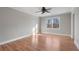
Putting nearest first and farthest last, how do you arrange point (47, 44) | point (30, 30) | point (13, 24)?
1. point (47, 44)
2. point (30, 30)
3. point (13, 24)

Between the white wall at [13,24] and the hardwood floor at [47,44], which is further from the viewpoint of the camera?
the white wall at [13,24]

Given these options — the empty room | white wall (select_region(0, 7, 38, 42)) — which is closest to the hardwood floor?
the empty room

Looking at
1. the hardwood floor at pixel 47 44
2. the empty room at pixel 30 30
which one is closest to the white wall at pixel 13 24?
the empty room at pixel 30 30

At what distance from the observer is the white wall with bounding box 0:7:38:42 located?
102 inches

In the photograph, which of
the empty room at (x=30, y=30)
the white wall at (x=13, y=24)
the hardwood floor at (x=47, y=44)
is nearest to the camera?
the hardwood floor at (x=47, y=44)

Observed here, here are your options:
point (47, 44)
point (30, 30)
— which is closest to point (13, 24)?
point (30, 30)

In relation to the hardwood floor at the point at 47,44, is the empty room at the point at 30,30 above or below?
above

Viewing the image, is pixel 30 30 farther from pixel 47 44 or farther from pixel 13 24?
pixel 47 44

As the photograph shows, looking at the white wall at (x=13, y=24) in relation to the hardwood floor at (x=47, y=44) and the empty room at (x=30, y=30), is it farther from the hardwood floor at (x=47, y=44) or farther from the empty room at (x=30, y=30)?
the hardwood floor at (x=47, y=44)

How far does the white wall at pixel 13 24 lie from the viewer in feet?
8.53

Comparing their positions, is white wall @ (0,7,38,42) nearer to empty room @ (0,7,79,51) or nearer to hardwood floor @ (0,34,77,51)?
empty room @ (0,7,79,51)

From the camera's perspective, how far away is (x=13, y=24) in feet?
10.0
